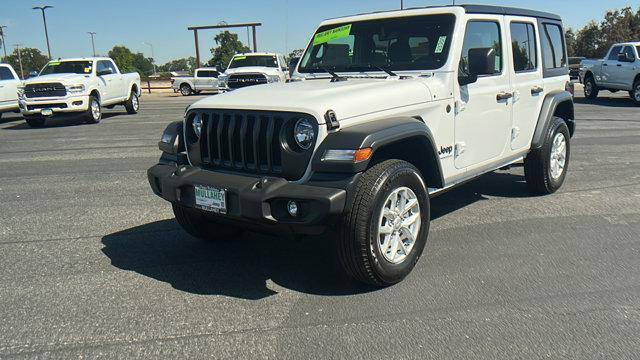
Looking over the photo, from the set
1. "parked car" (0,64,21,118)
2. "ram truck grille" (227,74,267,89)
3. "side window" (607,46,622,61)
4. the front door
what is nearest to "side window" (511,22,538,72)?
the front door

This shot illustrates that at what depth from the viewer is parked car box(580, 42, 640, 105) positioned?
17.4 metres

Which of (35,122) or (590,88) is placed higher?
(35,122)

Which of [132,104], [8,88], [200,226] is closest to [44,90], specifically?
[8,88]

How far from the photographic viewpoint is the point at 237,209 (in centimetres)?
348

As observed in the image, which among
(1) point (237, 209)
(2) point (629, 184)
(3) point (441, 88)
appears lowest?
(2) point (629, 184)

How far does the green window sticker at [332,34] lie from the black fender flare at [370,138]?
1590mm

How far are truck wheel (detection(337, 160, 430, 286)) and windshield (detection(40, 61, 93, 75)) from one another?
14.7 m

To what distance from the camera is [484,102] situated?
16.1 feet

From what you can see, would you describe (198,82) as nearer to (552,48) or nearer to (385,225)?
(552,48)

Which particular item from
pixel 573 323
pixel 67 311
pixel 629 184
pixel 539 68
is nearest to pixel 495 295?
pixel 573 323

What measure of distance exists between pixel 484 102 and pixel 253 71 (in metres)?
15.8

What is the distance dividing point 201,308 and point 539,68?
14.7 ft

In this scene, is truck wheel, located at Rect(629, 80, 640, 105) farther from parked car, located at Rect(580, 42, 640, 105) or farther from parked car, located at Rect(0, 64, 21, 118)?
parked car, located at Rect(0, 64, 21, 118)

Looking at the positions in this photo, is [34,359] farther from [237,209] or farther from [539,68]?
[539,68]
